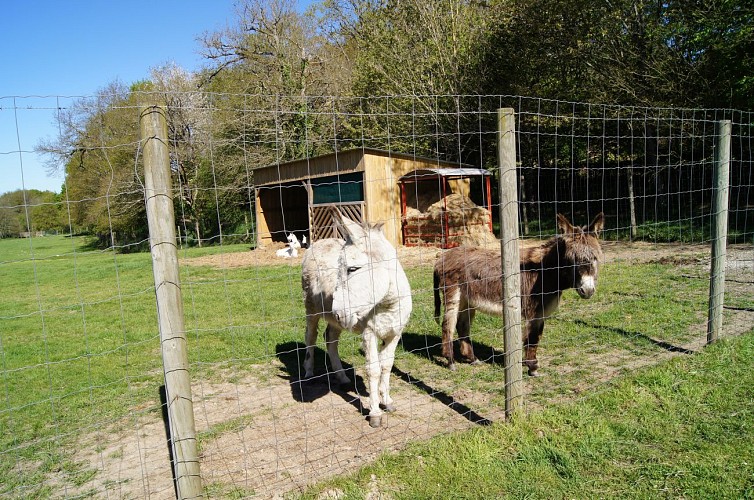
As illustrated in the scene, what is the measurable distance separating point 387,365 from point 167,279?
7.80ft

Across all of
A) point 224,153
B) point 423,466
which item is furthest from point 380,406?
point 224,153

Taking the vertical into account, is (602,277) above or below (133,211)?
below

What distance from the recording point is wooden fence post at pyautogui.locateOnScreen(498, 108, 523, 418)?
3953 millimetres

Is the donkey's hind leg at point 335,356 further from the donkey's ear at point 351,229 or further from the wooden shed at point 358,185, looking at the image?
the wooden shed at point 358,185

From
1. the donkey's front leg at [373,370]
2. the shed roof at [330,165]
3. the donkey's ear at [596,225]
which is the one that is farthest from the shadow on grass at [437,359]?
Answer: the shed roof at [330,165]

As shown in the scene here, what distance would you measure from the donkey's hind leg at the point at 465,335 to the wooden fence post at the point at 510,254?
171 cm

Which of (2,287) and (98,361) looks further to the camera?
(2,287)

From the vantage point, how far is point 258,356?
21.4ft

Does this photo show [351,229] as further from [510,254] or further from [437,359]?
[437,359]

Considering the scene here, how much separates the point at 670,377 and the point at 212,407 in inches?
187

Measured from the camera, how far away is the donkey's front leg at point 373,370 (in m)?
4.30

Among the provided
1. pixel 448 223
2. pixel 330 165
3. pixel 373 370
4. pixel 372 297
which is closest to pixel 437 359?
pixel 373 370

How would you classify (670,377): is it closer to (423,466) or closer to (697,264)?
(423,466)

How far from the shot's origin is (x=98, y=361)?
698 cm
